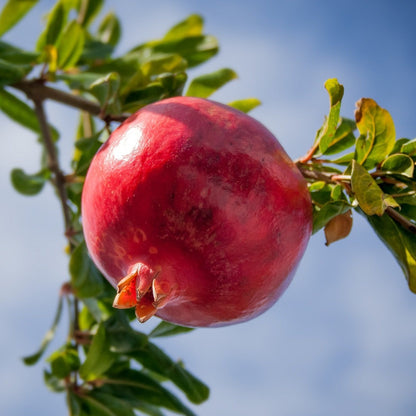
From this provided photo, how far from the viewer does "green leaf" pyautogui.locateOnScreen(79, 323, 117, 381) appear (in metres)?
1.87

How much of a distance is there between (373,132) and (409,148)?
92 mm

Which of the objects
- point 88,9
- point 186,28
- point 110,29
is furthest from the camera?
point 110,29

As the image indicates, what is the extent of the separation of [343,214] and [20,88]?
133 centimetres

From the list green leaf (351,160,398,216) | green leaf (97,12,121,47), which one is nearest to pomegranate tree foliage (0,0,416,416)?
green leaf (351,160,398,216)

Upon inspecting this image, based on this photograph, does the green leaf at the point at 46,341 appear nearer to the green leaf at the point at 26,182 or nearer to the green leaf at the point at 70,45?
the green leaf at the point at 26,182

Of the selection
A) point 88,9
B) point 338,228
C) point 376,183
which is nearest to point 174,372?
point 338,228

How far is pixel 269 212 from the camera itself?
1137mm

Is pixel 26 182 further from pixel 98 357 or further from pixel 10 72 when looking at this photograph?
pixel 98 357

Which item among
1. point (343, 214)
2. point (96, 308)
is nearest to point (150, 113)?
point (343, 214)

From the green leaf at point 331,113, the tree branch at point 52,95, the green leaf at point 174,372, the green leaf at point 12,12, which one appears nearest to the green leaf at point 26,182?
the tree branch at point 52,95

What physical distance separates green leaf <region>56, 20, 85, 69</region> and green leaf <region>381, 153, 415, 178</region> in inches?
53.3

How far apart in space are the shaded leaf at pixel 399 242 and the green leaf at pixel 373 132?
0.49ft

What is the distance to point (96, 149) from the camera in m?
1.74

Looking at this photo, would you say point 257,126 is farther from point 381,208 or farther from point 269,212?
point 381,208
